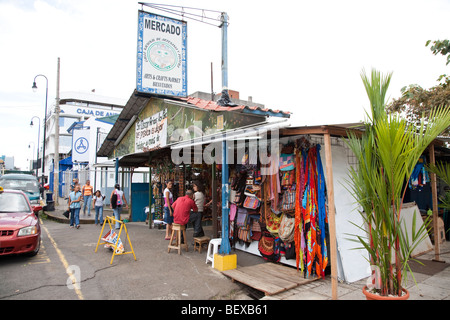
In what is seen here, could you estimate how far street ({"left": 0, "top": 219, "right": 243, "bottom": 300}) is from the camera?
15.9 ft

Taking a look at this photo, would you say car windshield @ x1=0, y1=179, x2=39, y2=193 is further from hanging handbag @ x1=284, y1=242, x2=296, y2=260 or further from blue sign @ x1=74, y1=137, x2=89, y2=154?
hanging handbag @ x1=284, y1=242, x2=296, y2=260

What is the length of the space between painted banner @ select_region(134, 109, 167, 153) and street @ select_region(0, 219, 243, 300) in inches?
141

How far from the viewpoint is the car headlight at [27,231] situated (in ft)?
20.7

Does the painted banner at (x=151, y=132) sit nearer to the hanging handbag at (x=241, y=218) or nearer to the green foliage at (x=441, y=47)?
the hanging handbag at (x=241, y=218)

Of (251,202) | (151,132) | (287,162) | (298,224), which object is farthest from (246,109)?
(151,132)

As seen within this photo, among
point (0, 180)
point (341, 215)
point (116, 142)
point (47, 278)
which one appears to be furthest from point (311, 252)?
point (0, 180)

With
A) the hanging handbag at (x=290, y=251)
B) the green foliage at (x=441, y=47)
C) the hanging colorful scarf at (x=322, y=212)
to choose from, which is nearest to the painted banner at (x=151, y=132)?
the hanging handbag at (x=290, y=251)

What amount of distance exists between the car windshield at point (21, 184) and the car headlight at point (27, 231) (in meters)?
11.6

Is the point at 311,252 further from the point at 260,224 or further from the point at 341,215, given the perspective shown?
the point at 260,224

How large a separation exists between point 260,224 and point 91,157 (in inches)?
722

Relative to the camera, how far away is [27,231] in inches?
252

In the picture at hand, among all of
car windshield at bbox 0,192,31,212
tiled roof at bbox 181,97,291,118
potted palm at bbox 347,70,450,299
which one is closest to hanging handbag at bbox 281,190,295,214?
tiled roof at bbox 181,97,291,118

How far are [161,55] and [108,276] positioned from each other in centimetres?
588

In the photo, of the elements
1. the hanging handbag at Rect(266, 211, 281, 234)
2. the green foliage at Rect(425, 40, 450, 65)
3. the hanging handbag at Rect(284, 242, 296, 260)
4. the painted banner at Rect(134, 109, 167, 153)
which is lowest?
the hanging handbag at Rect(284, 242, 296, 260)
